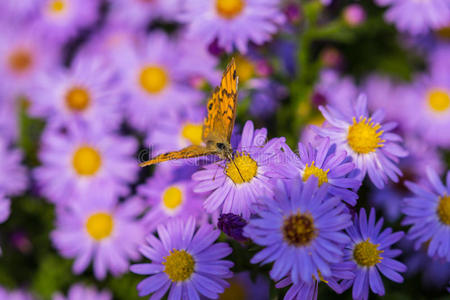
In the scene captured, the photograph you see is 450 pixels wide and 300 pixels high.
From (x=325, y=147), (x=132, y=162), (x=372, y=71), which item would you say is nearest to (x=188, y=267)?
(x=325, y=147)

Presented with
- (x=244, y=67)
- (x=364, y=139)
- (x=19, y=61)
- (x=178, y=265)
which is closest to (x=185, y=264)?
(x=178, y=265)

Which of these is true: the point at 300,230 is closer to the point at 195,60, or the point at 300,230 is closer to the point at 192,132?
the point at 192,132

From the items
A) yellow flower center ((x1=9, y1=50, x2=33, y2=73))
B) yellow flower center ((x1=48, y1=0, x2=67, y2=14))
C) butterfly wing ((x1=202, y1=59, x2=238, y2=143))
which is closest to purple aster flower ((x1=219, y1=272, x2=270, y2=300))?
Result: butterfly wing ((x1=202, y1=59, x2=238, y2=143))

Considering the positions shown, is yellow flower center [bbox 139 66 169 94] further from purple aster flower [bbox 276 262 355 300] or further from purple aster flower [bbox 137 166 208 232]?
purple aster flower [bbox 276 262 355 300]

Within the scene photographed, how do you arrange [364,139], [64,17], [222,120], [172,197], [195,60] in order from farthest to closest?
[64,17] → [195,60] → [172,197] → [364,139] → [222,120]

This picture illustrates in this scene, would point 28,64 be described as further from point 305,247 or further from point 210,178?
point 305,247

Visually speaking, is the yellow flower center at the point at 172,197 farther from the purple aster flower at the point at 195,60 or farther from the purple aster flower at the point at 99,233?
the purple aster flower at the point at 195,60
